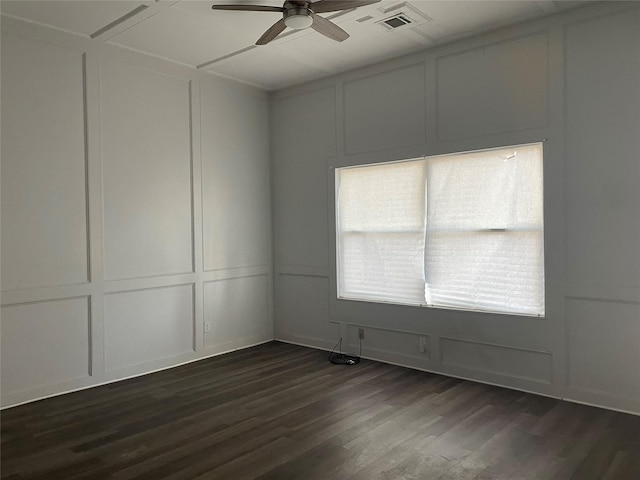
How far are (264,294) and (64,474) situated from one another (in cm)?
333

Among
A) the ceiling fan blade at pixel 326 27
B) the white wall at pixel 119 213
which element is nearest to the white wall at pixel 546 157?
the white wall at pixel 119 213

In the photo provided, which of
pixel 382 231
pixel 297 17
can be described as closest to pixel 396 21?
pixel 297 17

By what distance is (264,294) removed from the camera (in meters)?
5.98

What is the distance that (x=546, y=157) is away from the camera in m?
3.94

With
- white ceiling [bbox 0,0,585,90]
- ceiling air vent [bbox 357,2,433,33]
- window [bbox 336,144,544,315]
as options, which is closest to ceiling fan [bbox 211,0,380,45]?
white ceiling [bbox 0,0,585,90]

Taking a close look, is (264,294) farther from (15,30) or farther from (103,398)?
(15,30)

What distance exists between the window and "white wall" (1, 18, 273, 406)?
1.30 meters

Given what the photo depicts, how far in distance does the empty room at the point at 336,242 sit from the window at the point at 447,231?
0.02 meters

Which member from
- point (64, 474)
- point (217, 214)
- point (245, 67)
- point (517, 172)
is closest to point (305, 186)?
point (217, 214)

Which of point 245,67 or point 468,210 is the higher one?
point 245,67

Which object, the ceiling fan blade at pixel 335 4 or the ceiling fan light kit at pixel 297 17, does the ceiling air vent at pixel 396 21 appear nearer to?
the ceiling fan blade at pixel 335 4

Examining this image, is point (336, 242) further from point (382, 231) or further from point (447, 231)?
point (447, 231)

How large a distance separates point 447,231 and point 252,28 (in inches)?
96.4

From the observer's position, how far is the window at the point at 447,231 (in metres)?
4.09
